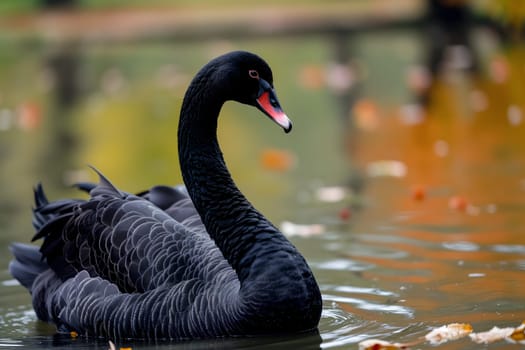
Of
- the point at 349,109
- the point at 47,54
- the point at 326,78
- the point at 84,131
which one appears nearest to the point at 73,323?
the point at 84,131

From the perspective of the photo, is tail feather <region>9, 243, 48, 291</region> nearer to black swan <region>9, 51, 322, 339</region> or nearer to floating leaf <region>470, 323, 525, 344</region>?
black swan <region>9, 51, 322, 339</region>

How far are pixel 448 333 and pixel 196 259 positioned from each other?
45.0 inches

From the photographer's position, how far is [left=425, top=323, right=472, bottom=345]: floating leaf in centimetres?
449

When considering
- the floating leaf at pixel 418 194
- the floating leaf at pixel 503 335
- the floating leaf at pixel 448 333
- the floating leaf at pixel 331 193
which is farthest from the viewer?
the floating leaf at pixel 331 193

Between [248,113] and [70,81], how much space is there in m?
4.50

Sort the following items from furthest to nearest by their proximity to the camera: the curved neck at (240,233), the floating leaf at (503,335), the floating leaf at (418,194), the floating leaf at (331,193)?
the floating leaf at (331,193)
the floating leaf at (418,194)
the curved neck at (240,233)
the floating leaf at (503,335)

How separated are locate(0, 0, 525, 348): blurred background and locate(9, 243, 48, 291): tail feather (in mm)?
160

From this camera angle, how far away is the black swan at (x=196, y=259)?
15.2 ft

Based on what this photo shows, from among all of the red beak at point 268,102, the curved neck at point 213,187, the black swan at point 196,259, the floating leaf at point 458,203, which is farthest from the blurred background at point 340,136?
the red beak at point 268,102

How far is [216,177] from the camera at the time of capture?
494 cm

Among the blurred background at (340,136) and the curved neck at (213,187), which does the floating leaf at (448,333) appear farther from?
the curved neck at (213,187)

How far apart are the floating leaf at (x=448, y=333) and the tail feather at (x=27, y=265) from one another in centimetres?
222

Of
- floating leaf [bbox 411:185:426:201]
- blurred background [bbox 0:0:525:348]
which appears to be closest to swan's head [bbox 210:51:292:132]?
blurred background [bbox 0:0:525:348]

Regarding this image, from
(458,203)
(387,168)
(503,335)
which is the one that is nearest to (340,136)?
(387,168)
